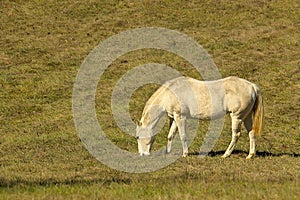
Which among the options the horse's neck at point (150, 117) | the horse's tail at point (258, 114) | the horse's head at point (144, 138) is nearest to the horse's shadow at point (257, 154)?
the horse's tail at point (258, 114)

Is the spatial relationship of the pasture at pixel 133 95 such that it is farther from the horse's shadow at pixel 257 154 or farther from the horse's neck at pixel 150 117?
the horse's neck at pixel 150 117

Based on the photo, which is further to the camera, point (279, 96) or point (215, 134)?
point (279, 96)

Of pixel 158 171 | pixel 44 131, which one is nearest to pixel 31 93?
pixel 44 131

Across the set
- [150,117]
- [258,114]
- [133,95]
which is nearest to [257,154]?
[258,114]

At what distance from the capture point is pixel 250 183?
42.1 ft

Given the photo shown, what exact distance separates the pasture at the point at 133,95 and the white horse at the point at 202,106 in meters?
1.12

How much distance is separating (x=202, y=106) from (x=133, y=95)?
13.4 m

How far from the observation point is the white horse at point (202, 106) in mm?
19328

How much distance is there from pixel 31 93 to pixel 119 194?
22.1 m

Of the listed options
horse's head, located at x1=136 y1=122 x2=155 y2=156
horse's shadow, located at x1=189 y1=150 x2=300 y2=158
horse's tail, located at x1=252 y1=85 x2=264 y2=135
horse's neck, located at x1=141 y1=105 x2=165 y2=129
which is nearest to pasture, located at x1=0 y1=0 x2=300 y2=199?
horse's shadow, located at x1=189 y1=150 x2=300 y2=158

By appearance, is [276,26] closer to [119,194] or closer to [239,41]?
[239,41]

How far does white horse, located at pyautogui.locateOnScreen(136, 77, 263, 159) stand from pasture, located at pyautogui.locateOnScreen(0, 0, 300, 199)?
112 centimetres

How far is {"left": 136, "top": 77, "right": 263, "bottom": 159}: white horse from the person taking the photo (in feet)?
63.4

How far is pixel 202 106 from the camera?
64.7 ft
